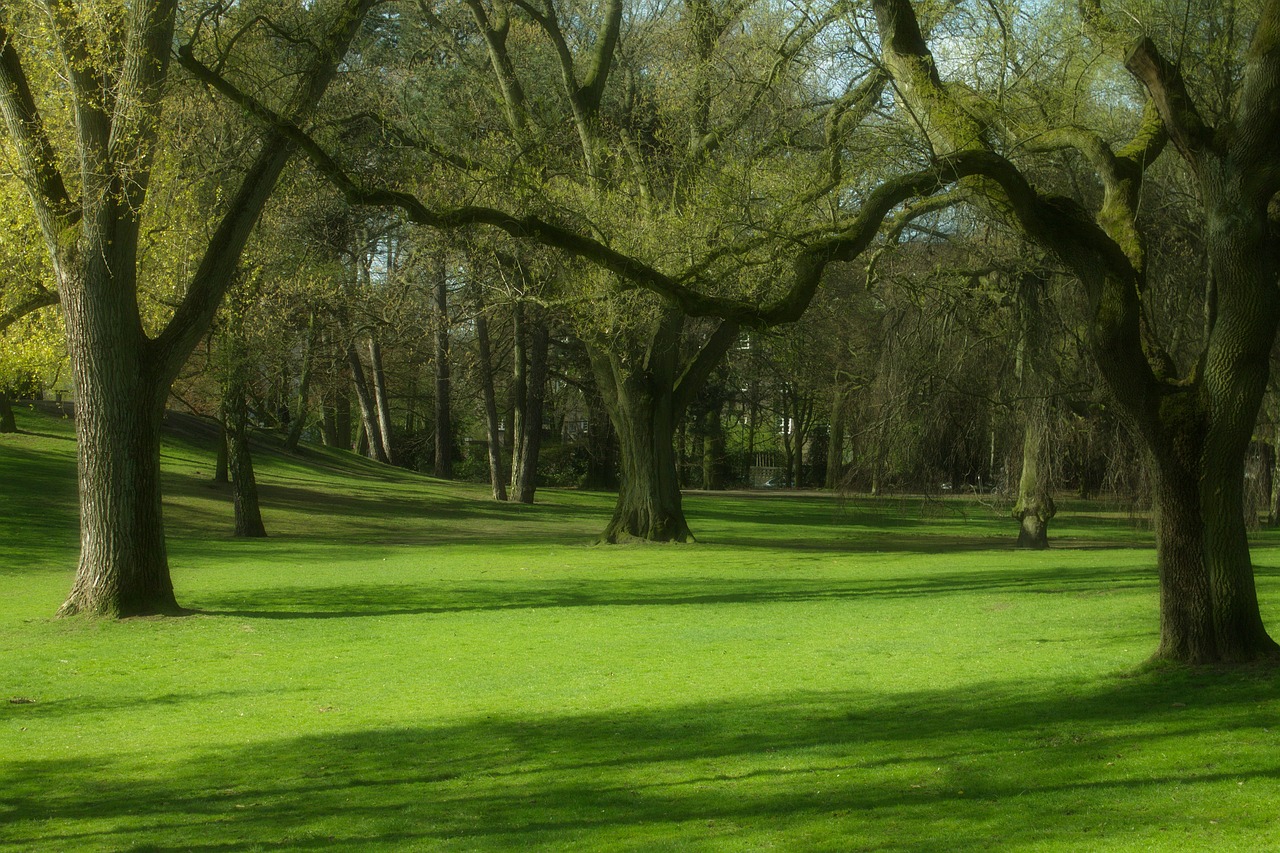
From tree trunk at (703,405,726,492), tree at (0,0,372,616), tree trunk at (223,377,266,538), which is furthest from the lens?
tree trunk at (703,405,726,492)

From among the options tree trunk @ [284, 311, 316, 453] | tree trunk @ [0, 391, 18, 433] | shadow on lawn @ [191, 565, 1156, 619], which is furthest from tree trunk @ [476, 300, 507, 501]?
shadow on lawn @ [191, 565, 1156, 619]

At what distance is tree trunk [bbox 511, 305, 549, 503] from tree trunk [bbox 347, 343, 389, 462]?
8454 mm

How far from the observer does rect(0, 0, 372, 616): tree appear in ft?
48.1

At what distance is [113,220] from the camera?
1515 centimetres

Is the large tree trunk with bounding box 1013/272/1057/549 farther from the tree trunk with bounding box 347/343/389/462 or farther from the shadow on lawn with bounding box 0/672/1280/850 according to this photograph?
the tree trunk with bounding box 347/343/389/462

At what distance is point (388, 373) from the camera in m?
61.0

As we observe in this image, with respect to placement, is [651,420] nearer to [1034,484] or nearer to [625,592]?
[1034,484]

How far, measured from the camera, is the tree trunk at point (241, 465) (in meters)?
27.6

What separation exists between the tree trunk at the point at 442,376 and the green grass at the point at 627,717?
→ 18.5 meters

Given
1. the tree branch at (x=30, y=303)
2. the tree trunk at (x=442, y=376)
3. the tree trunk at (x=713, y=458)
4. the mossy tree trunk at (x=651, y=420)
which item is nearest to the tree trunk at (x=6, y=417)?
the tree trunk at (x=442, y=376)

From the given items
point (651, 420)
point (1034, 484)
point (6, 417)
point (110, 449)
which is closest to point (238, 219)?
point (110, 449)

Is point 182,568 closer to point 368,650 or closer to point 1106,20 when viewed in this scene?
point 368,650

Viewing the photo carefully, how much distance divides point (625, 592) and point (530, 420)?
25.4 m

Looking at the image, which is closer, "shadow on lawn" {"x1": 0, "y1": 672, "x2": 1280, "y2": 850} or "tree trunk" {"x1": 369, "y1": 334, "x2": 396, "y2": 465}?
"shadow on lawn" {"x1": 0, "y1": 672, "x2": 1280, "y2": 850}
